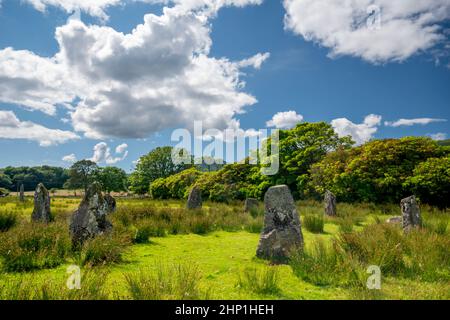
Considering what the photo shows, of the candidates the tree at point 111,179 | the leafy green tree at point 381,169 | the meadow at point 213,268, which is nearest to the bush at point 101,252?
the meadow at point 213,268

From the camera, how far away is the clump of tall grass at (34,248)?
6652 mm

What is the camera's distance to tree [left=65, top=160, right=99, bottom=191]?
71.7 metres

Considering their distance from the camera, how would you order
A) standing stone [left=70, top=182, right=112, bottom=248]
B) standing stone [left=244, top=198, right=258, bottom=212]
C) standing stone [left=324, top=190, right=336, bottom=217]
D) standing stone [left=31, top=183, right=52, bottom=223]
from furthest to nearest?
1. standing stone [left=244, top=198, right=258, bottom=212]
2. standing stone [left=324, top=190, right=336, bottom=217]
3. standing stone [left=31, top=183, right=52, bottom=223]
4. standing stone [left=70, top=182, right=112, bottom=248]

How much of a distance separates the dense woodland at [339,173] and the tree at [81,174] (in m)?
32.7

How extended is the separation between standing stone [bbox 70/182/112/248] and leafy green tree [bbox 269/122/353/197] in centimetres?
2072

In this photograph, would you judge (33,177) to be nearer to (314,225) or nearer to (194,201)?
(194,201)

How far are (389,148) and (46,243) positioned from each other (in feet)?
67.9

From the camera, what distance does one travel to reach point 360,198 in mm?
22125

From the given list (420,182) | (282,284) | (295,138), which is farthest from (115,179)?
(282,284)

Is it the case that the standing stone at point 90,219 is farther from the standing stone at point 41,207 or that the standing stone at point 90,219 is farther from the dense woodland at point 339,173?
the dense woodland at point 339,173

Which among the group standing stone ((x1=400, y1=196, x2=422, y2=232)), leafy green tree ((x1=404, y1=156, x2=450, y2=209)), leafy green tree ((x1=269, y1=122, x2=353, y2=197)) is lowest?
standing stone ((x1=400, y1=196, x2=422, y2=232))


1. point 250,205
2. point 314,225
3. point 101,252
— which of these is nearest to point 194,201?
point 250,205

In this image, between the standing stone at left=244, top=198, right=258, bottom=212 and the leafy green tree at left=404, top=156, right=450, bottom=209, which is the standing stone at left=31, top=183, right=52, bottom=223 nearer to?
the standing stone at left=244, top=198, right=258, bottom=212

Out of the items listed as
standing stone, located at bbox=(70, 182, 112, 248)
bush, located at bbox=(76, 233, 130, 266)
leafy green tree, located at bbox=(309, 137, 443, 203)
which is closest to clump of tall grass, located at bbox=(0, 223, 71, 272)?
standing stone, located at bbox=(70, 182, 112, 248)
